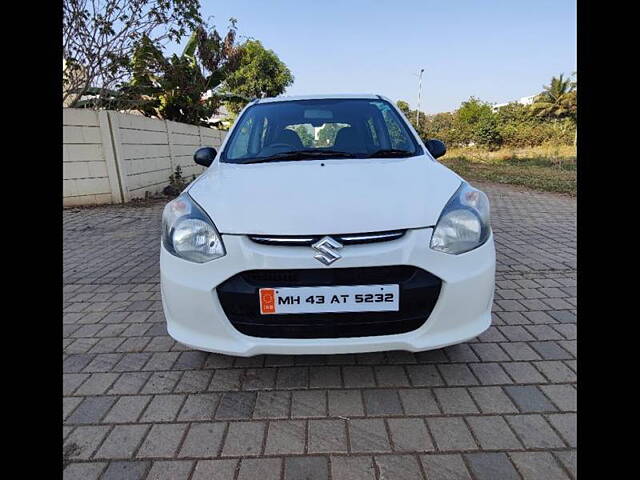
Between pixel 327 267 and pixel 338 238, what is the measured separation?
0.13 metres

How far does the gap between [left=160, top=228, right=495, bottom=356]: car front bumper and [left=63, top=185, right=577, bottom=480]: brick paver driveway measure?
1.04 ft

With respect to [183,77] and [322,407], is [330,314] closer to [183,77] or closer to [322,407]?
[322,407]

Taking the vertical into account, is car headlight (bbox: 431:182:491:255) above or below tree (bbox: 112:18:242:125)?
below

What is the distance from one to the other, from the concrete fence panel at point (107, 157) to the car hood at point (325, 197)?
6.00 m

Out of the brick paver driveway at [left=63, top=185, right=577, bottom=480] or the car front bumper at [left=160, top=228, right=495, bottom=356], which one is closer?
the brick paver driveway at [left=63, top=185, right=577, bottom=480]

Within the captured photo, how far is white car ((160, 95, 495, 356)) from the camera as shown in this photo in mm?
1719

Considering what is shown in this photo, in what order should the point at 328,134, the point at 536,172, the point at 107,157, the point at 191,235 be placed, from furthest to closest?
the point at 536,172
the point at 107,157
the point at 328,134
the point at 191,235

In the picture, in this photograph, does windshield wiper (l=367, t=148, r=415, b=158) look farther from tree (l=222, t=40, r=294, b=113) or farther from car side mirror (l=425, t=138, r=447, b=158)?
tree (l=222, t=40, r=294, b=113)

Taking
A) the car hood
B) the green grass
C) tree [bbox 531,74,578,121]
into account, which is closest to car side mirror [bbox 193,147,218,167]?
the car hood

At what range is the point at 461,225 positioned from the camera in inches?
74.0

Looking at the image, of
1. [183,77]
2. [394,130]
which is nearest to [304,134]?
[394,130]
